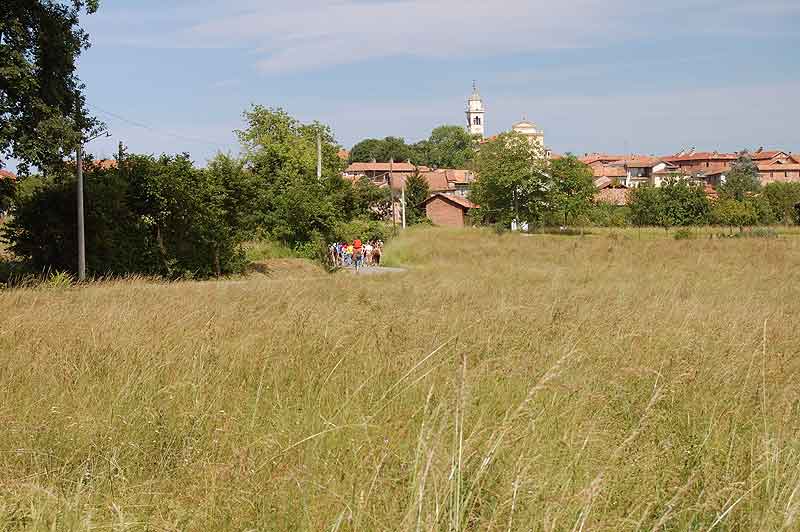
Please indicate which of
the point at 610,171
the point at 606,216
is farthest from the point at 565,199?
the point at 610,171

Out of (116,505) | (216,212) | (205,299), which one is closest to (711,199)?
(216,212)

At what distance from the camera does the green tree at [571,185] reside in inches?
3273

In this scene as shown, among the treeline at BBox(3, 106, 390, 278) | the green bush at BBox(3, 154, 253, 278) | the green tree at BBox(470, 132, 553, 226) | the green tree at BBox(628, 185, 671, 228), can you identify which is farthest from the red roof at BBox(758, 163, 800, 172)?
the green bush at BBox(3, 154, 253, 278)

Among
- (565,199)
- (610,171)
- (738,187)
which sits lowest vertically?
(565,199)

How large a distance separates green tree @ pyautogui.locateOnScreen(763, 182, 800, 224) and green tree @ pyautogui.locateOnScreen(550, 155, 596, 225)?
2266 cm

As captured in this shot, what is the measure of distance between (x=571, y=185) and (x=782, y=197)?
104ft

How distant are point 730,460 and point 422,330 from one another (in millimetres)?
3030

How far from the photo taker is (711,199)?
87562 millimetres

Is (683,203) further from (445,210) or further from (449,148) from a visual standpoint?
(449,148)

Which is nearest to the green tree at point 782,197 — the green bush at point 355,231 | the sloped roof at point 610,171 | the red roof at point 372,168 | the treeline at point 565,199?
the treeline at point 565,199

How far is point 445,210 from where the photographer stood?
100 meters

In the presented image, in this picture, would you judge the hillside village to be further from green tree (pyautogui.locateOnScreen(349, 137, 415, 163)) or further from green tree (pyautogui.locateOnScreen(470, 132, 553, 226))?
green tree (pyautogui.locateOnScreen(470, 132, 553, 226))

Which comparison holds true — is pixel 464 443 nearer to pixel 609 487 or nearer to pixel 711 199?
pixel 609 487

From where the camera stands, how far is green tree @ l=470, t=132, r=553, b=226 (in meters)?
78.6
